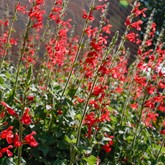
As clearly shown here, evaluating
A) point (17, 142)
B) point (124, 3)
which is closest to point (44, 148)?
point (17, 142)

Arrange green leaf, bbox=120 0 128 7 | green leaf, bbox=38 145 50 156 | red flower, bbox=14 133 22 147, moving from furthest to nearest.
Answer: green leaf, bbox=120 0 128 7, green leaf, bbox=38 145 50 156, red flower, bbox=14 133 22 147

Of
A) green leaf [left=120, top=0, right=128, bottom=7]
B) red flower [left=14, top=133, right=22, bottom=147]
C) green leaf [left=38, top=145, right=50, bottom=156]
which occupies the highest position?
green leaf [left=120, top=0, right=128, bottom=7]

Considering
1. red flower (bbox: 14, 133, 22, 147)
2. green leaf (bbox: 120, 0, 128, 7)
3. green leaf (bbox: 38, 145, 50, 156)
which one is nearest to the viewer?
red flower (bbox: 14, 133, 22, 147)

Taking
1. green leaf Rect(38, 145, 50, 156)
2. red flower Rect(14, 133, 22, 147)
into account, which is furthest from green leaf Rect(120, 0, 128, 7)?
red flower Rect(14, 133, 22, 147)

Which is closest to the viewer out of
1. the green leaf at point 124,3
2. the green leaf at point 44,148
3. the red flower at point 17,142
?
the red flower at point 17,142

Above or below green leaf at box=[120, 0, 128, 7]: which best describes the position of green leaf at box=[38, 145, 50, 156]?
below

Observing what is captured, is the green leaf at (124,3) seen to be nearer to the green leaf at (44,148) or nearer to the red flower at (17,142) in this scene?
the green leaf at (44,148)

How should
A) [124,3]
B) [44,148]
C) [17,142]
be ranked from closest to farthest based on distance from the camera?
1. [17,142]
2. [44,148]
3. [124,3]

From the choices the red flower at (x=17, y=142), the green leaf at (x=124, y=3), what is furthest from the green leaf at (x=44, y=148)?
→ the green leaf at (x=124, y=3)

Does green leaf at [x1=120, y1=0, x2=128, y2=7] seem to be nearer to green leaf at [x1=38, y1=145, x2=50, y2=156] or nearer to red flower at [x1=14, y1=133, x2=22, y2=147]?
green leaf at [x1=38, y1=145, x2=50, y2=156]

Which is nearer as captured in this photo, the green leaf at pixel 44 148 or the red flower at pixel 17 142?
the red flower at pixel 17 142

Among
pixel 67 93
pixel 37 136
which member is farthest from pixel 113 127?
pixel 37 136

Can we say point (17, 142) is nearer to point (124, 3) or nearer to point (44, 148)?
point (44, 148)

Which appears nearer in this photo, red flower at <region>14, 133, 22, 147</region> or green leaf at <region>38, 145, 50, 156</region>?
red flower at <region>14, 133, 22, 147</region>
